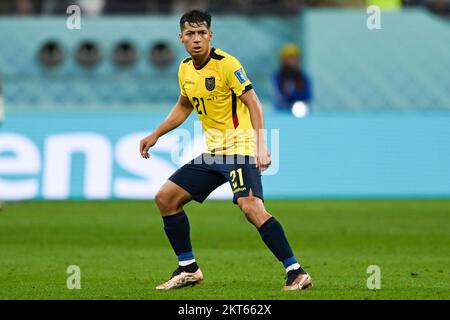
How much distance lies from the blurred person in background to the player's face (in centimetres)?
1271

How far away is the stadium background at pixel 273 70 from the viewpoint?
68.1 feet

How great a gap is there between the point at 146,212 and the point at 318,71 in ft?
28.6

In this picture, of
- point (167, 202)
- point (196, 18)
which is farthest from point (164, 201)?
point (196, 18)

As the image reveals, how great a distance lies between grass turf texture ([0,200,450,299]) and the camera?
988 centimetres

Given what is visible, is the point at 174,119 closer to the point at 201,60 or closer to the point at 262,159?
the point at 201,60

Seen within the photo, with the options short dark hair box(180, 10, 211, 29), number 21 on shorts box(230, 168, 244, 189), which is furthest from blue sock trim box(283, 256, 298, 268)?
short dark hair box(180, 10, 211, 29)

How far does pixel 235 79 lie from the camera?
987cm

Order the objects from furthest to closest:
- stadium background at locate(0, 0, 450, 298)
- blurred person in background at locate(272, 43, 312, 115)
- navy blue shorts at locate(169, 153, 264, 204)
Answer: blurred person in background at locate(272, 43, 312, 115), stadium background at locate(0, 0, 450, 298), navy blue shorts at locate(169, 153, 264, 204)

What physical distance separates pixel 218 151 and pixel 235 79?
26.3 inches

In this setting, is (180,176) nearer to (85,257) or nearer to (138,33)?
(85,257)

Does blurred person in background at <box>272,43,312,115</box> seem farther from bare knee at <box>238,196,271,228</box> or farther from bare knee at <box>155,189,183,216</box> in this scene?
bare knee at <box>238,196,271,228</box>

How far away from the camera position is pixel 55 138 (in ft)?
67.5

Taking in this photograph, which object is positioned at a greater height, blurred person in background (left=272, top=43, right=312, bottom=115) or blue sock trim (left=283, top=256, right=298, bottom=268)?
blurred person in background (left=272, top=43, right=312, bottom=115)
